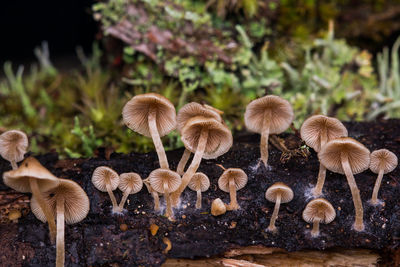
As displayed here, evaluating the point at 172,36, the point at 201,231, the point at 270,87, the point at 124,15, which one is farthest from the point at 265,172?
the point at 124,15

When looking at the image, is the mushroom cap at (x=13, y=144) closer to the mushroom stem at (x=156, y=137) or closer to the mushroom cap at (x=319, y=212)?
the mushroom stem at (x=156, y=137)

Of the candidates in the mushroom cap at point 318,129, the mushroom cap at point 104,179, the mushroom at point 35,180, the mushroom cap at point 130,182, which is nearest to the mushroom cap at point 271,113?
the mushroom cap at point 318,129

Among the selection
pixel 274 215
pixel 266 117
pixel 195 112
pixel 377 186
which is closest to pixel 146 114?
pixel 195 112

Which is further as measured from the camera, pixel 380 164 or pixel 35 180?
pixel 380 164

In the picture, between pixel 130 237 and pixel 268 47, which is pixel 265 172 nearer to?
pixel 130 237

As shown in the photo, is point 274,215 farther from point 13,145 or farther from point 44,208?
point 13,145

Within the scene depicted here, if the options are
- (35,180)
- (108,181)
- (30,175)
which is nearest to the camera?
(30,175)
